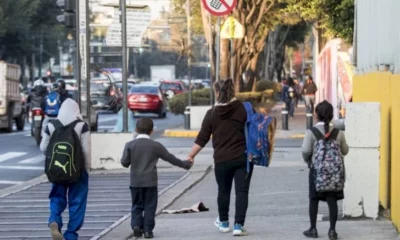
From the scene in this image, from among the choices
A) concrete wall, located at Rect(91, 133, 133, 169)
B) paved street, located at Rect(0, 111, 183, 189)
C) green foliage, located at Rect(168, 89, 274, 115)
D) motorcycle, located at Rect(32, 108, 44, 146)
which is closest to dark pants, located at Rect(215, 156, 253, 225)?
paved street, located at Rect(0, 111, 183, 189)

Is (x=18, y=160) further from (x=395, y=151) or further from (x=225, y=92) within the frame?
(x=395, y=151)

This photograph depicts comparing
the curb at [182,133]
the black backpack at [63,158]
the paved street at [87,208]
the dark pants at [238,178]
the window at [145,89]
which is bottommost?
the curb at [182,133]

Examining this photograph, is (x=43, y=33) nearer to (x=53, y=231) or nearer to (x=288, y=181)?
(x=288, y=181)

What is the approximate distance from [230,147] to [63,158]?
1.86 m

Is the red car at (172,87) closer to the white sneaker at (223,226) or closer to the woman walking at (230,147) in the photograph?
the white sneaker at (223,226)

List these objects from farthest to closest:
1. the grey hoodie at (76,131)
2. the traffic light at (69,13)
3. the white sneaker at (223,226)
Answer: the traffic light at (69,13) < the white sneaker at (223,226) < the grey hoodie at (76,131)

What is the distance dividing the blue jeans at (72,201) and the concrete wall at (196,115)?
22.5 m

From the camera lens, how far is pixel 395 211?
11.2 metres

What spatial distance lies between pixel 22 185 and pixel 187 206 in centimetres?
444

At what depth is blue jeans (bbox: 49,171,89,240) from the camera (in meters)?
10.7

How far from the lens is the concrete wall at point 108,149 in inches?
765

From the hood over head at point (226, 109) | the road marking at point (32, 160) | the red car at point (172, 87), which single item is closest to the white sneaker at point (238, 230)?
the hood over head at point (226, 109)

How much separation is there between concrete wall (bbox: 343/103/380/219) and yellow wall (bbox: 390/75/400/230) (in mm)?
294

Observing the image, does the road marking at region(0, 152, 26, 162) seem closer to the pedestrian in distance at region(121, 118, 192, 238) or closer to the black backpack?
the pedestrian in distance at region(121, 118, 192, 238)
